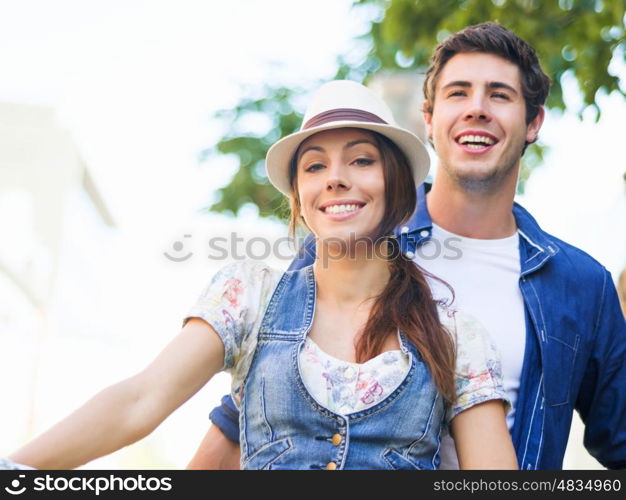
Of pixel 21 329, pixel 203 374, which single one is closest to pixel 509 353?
pixel 203 374

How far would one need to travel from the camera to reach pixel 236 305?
2.55m

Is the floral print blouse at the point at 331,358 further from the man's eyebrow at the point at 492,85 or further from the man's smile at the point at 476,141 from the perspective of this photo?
the man's eyebrow at the point at 492,85

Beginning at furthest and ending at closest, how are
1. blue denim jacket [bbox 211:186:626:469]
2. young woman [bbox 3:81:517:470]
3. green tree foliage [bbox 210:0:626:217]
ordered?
1. green tree foliage [bbox 210:0:626:217]
2. blue denim jacket [bbox 211:186:626:469]
3. young woman [bbox 3:81:517:470]

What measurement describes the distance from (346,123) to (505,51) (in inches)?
46.9

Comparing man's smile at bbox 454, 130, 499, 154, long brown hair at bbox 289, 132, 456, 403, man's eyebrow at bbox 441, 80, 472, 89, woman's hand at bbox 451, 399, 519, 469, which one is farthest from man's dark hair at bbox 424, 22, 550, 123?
woman's hand at bbox 451, 399, 519, 469

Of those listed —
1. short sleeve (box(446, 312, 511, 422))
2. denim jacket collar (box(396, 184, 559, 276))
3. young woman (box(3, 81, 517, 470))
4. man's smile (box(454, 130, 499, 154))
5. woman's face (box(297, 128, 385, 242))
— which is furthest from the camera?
man's smile (box(454, 130, 499, 154))

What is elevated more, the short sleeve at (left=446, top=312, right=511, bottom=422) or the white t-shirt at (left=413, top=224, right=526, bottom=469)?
the white t-shirt at (left=413, top=224, right=526, bottom=469)

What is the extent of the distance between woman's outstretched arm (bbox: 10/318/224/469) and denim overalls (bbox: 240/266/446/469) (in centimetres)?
16

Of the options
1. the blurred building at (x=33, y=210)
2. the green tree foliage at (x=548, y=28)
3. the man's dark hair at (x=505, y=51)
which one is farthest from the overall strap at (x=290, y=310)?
the blurred building at (x=33, y=210)

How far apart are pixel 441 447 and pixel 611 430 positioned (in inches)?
36.0

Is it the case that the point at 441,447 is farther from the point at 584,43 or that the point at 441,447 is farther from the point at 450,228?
the point at 584,43

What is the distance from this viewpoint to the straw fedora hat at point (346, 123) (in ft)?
8.73

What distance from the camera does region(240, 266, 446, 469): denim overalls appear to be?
7.83ft

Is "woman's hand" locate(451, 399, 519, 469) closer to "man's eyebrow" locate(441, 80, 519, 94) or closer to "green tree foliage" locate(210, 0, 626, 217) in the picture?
"man's eyebrow" locate(441, 80, 519, 94)
